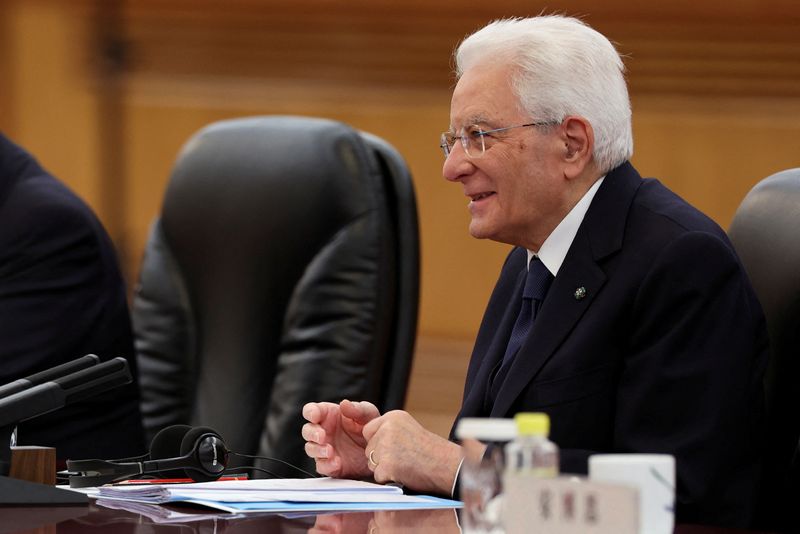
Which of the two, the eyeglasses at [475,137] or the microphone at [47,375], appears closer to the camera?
the microphone at [47,375]

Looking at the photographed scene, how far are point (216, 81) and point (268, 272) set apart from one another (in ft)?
6.72

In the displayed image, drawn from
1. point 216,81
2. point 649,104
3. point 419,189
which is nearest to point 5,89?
point 216,81

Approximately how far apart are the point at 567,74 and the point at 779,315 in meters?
0.42

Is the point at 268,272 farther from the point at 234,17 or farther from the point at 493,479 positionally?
the point at 234,17

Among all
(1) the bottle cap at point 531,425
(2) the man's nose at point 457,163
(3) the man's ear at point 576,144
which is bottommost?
(1) the bottle cap at point 531,425

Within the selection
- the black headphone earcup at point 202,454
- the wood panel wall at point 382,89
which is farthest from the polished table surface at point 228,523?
the wood panel wall at point 382,89

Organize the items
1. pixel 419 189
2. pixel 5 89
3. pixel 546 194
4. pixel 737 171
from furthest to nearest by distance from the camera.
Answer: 1. pixel 5 89
2. pixel 419 189
3. pixel 737 171
4. pixel 546 194

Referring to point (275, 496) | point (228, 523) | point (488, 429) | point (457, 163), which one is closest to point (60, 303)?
point (457, 163)

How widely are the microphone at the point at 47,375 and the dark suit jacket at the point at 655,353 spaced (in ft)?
1.71

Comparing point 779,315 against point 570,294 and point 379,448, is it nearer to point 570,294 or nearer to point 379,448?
point 570,294

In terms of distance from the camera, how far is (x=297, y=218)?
95.6 inches

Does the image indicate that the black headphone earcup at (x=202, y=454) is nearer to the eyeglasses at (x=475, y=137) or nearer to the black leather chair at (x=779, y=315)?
the eyeglasses at (x=475, y=137)

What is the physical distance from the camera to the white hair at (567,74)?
5.80ft

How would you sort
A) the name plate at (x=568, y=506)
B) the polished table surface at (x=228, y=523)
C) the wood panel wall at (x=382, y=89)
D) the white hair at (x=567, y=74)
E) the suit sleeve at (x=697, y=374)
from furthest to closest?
the wood panel wall at (x=382, y=89) < the white hair at (x=567, y=74) < the suit sleeve at (x=697, y=374) < the polished table surface at (x=228, y=523) < the name plate at (x=568, y=506)
